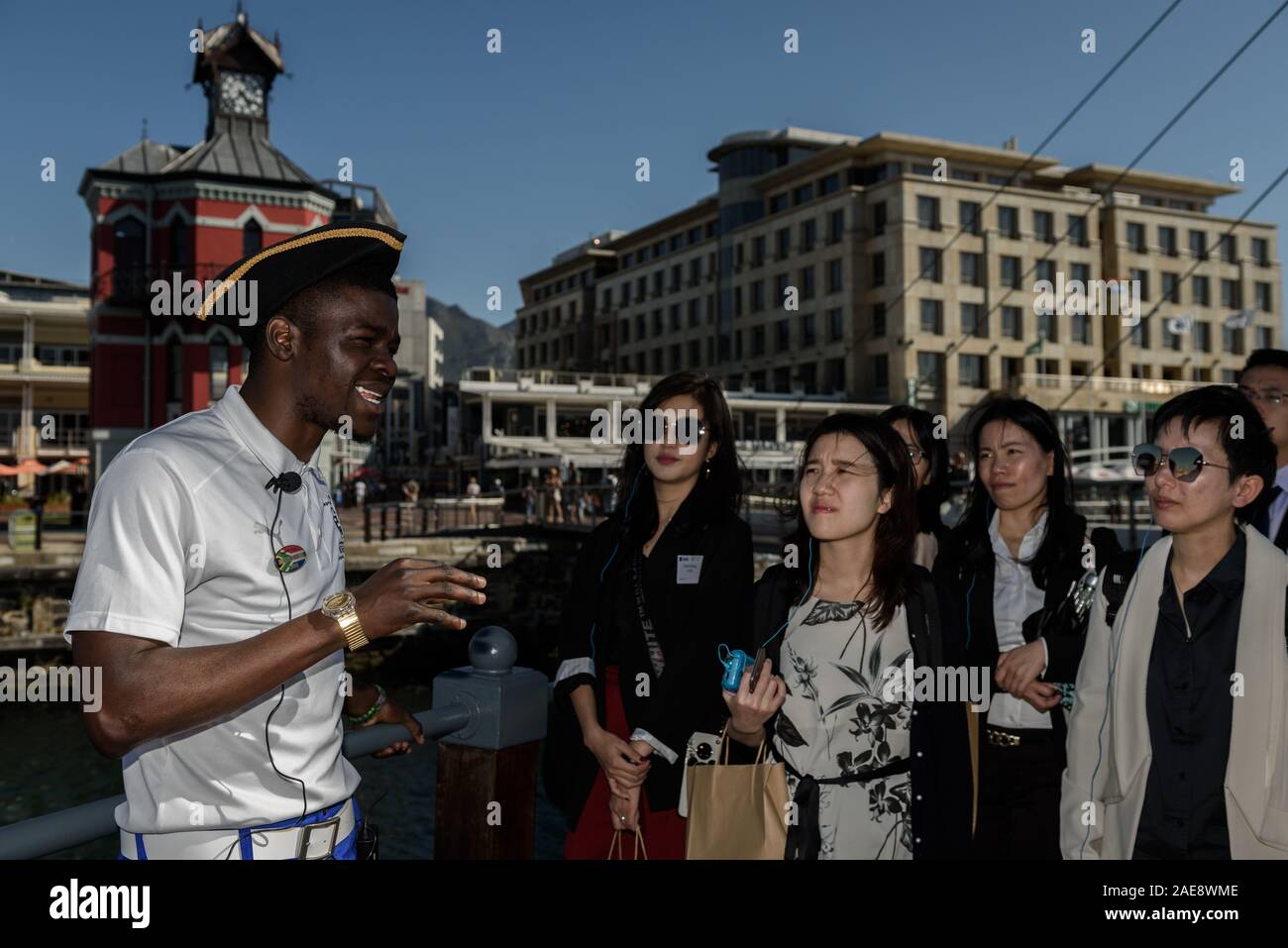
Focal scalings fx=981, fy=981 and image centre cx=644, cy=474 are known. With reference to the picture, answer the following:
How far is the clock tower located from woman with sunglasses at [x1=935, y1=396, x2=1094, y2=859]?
35.6 m

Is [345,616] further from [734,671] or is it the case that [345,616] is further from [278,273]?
[734,671]

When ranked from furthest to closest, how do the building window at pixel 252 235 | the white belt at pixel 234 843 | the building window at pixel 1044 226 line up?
the building window at pixel 1044 226 < the building window at pixel 252 235 < the white belt at pixel 234 843

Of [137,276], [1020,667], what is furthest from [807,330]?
[1020,667]

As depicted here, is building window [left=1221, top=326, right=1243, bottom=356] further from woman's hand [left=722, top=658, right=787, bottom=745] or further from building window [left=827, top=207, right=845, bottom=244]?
woman's hand [left=722, top=658, right=787, bottom=745]

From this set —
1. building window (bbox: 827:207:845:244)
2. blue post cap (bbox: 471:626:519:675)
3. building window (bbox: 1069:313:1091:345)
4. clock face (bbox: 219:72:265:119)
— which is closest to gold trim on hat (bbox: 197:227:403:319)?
blue post cap (bbox: 471:626:519:675)

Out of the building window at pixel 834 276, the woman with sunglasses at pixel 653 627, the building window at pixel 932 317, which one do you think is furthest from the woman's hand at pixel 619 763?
the building window at pixel 834 276

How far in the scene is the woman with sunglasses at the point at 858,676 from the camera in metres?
2.95

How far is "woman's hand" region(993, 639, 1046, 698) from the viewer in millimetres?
3668

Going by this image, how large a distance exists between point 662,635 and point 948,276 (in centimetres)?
5667

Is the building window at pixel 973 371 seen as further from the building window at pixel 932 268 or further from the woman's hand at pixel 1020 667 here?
the woman's hand at pixel 1020 667

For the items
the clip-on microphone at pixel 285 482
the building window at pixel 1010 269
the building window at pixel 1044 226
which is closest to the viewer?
the clip-on microphone at pixel 285 482

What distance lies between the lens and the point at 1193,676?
3010mm

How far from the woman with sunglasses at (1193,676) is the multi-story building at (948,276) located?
51217mm

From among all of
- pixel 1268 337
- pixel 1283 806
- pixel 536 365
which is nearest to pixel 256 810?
pixel 1283 806
